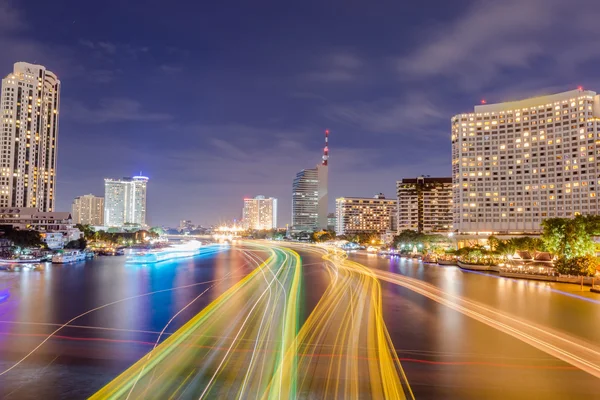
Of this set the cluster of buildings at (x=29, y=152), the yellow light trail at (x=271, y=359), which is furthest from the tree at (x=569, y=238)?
the cluster of buildings at (x=29, y=152)

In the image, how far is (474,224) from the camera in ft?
338

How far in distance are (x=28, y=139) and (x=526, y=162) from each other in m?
130

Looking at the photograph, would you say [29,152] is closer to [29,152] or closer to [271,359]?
[29,152]

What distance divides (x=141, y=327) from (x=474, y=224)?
96.8 m

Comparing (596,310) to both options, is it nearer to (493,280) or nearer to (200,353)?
(493,280)

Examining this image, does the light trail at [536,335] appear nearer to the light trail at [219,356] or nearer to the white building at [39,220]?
the light trail at [219,356]

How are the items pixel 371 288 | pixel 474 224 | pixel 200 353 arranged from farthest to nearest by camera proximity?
pixel 474 224
pixel 371 288
pixel 200 353

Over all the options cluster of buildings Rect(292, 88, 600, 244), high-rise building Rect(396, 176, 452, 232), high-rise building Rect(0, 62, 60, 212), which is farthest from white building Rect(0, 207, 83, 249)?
high-rise building Rect(396, 176, 452, 232)

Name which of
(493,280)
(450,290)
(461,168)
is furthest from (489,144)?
(450,290)

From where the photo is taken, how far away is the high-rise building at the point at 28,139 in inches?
4407

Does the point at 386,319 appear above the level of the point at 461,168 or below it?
below

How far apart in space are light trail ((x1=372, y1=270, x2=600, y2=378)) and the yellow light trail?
583 cm

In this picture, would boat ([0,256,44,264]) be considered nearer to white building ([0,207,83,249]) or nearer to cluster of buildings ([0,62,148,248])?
white building ([0,207,83,249])

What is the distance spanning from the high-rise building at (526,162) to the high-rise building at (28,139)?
113m
